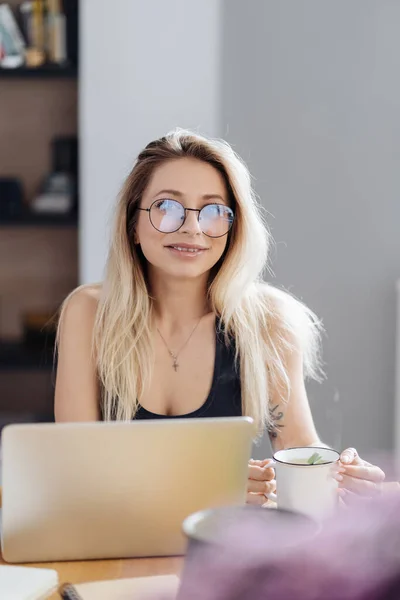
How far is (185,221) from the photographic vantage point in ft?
5.63

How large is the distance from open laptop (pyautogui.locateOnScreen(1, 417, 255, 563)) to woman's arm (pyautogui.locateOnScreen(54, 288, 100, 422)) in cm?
65

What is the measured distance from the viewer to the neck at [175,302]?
1843 millimetres

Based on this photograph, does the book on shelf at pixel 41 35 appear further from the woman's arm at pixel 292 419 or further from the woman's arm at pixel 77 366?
the woman's arm at pixel 292 419

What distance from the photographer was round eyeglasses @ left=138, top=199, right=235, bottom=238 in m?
1.72

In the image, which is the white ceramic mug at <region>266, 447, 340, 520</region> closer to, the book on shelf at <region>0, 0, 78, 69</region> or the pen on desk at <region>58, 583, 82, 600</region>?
the pen on desk at <region>58, 583, 82, 600</region>

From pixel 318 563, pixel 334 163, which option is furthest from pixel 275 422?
pixel 334 163

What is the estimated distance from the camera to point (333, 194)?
3.34 metres

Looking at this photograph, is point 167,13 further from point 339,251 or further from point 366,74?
point 339,251

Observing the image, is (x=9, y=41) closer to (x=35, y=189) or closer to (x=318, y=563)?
(x=35, y=189)

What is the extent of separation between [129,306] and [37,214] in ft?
5.91

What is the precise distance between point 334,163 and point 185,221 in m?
1.74

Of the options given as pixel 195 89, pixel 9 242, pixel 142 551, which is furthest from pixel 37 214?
pixel 142 551

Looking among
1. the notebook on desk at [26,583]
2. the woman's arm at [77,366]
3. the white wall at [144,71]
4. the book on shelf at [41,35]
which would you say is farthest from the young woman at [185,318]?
the book on shelf at [41,35]

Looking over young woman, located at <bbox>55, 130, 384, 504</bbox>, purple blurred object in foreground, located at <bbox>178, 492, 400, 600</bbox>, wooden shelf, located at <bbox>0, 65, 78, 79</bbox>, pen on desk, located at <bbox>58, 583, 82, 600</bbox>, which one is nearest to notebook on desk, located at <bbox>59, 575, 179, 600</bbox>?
pen on desk, located at <bbox>58, 583, 82, 600</bbox>
